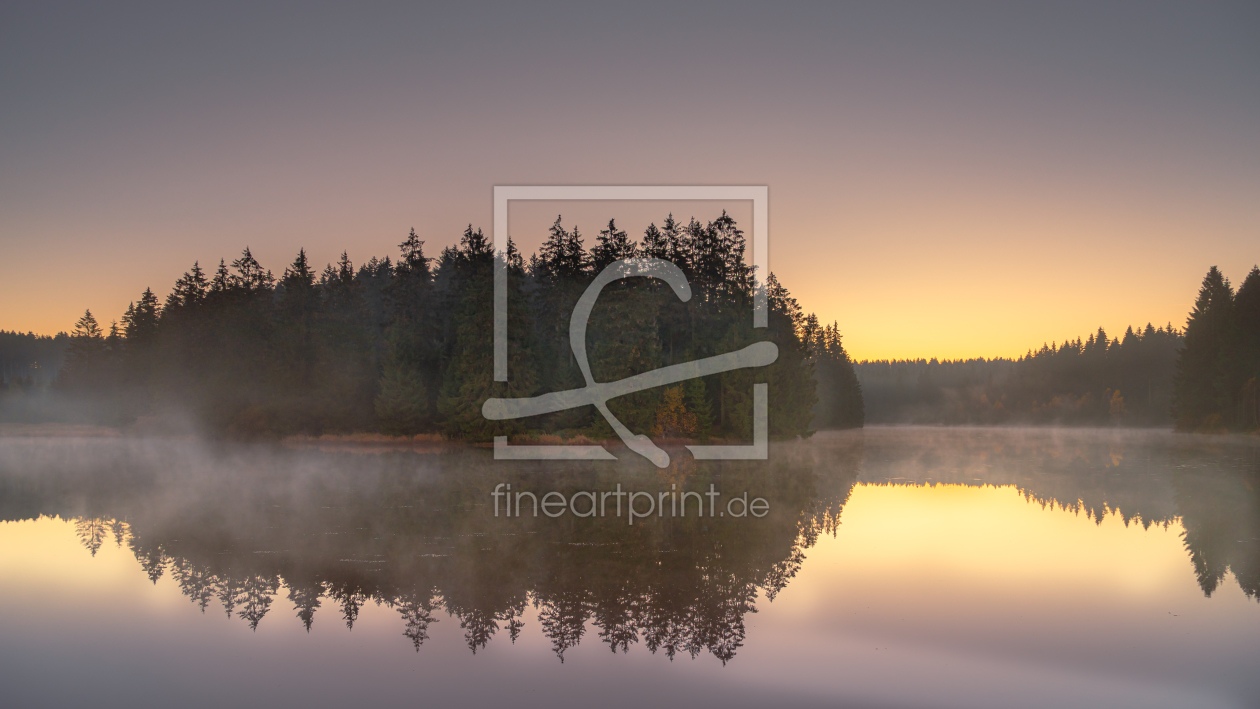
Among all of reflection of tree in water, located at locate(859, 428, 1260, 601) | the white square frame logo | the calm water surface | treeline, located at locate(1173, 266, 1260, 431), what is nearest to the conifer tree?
treeline, located at locate(1173, 266, 1260, 431)

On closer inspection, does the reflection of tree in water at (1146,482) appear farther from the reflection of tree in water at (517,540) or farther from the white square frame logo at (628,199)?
the white square frame logo at (628,199)

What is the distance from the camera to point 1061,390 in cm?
13712

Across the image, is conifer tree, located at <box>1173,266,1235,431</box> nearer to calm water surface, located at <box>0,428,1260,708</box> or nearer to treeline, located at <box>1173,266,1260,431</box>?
treeline, located at <box>1173,266,1260,431</box>

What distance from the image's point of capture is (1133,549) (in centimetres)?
1811

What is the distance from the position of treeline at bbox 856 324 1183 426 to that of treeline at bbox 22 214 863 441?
88887 millimetres

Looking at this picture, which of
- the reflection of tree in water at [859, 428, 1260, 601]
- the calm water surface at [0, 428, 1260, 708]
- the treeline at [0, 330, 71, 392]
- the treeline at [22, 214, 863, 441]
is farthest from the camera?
the treeline at [0, 330, 71, 392]

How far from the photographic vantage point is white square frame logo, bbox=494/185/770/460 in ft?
115

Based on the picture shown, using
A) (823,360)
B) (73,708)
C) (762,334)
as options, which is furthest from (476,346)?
(823,360)

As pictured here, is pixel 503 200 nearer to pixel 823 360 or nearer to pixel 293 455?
pixel 293 455

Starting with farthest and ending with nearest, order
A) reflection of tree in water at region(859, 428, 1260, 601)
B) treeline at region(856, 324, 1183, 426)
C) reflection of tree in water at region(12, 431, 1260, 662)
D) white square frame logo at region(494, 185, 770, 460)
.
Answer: treeline at region(856, 324, 1183, 426) → white square frame logo at region(494, 185, 770, 460) → reflection of tree in water at region(859, 428, 1260, 601) → reflection of tree in water at region(12, 431, 1260, 662)

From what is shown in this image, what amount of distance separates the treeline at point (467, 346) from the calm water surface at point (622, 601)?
23269 millimetres

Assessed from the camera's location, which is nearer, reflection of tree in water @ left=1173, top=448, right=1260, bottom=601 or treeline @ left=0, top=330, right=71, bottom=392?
reflection of tree in water @ left=1173, top=448, right=1260, bottom=601

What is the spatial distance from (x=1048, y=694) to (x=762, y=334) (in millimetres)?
47354

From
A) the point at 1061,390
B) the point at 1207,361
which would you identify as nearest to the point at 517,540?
the point at 1207,361
